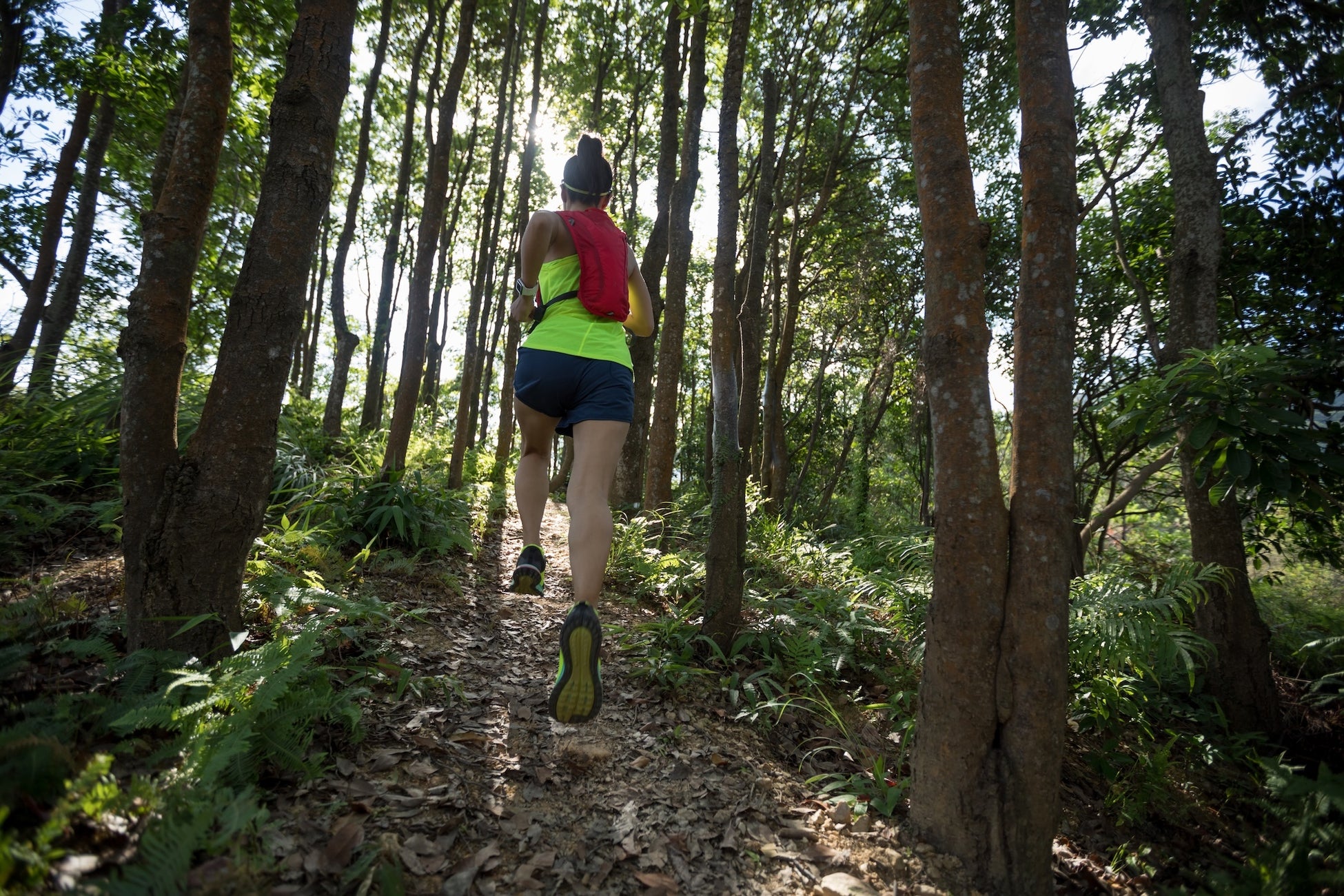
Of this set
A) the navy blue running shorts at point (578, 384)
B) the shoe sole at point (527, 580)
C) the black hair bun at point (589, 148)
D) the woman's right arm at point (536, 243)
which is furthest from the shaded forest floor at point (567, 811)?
the black hair bun at point (589, 148)

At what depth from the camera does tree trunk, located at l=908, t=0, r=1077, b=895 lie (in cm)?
228

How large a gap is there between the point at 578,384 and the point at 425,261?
5.31 meters

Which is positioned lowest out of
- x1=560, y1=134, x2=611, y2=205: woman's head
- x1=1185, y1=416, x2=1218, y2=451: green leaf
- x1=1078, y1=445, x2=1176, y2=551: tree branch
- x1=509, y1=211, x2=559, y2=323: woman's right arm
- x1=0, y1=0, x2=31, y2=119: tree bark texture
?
x1=1078, y1=445, x2=1176, y2=551: tree branch

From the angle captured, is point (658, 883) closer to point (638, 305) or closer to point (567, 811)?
point (567, 811)

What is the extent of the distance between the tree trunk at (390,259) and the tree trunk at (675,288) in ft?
21.5

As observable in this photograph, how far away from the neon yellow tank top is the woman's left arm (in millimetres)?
285

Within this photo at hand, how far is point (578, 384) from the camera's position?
2971 millimetres

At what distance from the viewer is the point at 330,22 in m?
2.69

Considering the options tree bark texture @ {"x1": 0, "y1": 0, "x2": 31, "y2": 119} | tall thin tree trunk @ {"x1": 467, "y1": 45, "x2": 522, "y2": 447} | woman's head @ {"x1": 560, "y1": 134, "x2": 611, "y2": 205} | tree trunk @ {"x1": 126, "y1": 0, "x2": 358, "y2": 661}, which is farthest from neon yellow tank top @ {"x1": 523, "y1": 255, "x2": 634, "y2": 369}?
tree bark texture @ {"x1": 0, "y1": 0, "x2": 31, "y2": 119}

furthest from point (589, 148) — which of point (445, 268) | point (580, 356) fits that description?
point (445, 268)

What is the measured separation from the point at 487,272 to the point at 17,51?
22.9ft

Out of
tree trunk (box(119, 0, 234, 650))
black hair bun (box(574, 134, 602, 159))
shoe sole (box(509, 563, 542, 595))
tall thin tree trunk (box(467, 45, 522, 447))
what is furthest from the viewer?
tall thin tree trunk (box(467, 45, 522, 447))

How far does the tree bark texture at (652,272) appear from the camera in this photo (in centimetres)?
734

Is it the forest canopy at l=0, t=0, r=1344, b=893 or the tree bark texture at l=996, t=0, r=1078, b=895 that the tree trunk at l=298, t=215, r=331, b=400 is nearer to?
the forest canopy at l=0, t=0, r=1344, b=893
